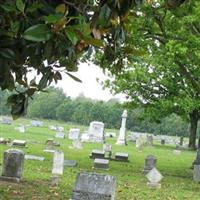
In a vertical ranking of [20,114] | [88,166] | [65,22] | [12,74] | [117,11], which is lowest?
[88,166]

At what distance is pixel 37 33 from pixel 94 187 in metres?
5.54

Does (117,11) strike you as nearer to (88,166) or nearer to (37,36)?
(37,36)

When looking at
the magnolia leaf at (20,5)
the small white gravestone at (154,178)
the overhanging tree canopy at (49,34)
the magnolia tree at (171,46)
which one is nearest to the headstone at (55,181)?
the small white gravestone at (154,178)

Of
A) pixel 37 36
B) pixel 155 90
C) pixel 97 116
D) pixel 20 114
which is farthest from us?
pixel 97 116

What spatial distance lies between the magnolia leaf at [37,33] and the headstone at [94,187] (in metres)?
5.42

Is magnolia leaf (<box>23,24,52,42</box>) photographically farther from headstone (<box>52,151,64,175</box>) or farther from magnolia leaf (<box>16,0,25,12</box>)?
headstone (<box>52,151,64,175</box>)

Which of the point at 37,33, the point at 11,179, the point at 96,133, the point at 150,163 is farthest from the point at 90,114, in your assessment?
the point at 37,33

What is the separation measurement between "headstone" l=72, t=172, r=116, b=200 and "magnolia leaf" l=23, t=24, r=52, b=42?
542 centimetres

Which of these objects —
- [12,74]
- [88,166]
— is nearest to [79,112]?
[88,166]

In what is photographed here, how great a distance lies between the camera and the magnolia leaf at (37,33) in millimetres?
2312

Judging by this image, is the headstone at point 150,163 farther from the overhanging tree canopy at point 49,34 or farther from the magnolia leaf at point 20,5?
the magnolia leaf at point 20,5

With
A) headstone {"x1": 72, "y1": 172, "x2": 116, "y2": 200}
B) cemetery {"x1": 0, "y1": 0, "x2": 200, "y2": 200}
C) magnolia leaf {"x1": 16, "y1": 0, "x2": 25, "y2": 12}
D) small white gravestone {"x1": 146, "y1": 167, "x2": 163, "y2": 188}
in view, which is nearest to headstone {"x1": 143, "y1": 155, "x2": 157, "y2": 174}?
cemetery {"x1": 0, "y1": 0, "x2": 200, "y2": 200}

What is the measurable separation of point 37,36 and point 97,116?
286 feet

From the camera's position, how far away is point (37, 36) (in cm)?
232
